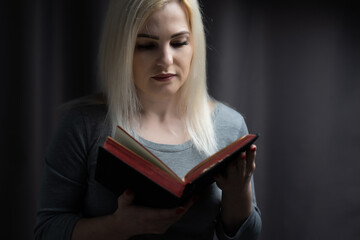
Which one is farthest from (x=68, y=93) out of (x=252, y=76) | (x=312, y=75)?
(x=312, y=75)

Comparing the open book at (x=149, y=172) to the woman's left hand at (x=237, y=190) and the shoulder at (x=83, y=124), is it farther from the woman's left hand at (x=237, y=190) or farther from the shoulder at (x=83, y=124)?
the shoulder at (x=83, y=124)

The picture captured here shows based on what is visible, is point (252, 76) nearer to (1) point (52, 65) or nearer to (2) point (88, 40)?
(2) point (88, 40)

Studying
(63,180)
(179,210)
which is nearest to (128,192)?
(179,210)

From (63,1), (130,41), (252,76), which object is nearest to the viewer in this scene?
(130,41)

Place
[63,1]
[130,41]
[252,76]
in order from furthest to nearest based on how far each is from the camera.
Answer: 1. [252,76]
2. [63,1]
3. [130,41]

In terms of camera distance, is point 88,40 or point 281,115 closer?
point 88,40

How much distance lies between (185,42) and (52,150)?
0.48m

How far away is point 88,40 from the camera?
1.43 m

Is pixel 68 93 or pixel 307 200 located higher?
pixel 68 93

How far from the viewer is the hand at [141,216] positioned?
880mm

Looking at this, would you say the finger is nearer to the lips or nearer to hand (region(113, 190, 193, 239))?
hand (region(113, 190, 193, 239))

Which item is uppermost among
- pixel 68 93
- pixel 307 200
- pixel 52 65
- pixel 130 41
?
pixel 130 41

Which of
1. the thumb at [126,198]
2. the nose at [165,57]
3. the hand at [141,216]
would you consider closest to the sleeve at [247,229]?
the hand at [141,216]

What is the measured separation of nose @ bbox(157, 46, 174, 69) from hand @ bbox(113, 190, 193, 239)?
371 mm
